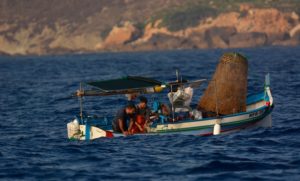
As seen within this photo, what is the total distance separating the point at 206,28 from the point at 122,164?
15669 cm

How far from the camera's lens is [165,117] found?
2977 cm

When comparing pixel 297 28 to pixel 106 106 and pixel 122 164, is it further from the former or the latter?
pixel 122 164

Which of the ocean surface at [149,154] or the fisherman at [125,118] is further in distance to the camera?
the fisherman at [125,118]

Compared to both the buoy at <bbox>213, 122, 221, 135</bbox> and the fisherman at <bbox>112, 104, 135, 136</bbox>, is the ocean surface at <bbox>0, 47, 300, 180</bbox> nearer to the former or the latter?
the buoy at <bbox>213, 122, 221, 135</bbox>

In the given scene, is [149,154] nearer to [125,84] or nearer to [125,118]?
[125,118]

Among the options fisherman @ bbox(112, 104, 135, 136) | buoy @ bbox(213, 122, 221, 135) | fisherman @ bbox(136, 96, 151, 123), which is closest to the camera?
buoy @ bbox(213, 122, 221, 135)

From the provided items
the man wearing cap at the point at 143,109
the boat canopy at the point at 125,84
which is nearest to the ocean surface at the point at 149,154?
the man wearing cap at the point at 143,109

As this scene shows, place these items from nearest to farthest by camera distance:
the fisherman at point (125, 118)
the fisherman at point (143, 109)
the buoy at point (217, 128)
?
the buoy at point (217, 128), the fisherman at point (125, 118), the fisherman at point (143, 109)

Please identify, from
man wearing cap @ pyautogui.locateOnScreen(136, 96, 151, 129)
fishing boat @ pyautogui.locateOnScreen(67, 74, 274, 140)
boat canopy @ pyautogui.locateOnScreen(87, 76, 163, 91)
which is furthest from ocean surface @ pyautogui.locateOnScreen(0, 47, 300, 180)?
boat canopy @ pyautogui.locateOnScreen(87, 76, 163, 91)

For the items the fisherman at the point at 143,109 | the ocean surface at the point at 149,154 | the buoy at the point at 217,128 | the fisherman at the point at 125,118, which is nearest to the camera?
the ocean surface at the point at 149,154

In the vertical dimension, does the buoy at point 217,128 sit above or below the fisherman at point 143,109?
below

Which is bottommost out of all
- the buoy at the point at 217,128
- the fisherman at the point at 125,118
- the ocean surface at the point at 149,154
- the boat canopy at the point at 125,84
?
the ocean surface at the point at 149,154

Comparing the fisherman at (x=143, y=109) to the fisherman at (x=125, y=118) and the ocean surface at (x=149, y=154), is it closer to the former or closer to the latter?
the fisherman at (x=125, y=118)

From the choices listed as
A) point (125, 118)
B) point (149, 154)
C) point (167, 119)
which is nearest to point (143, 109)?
point (125, 118)
